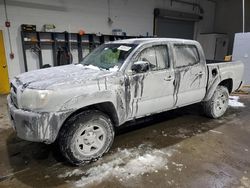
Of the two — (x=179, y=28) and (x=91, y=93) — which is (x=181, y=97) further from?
(x=179, y=28)

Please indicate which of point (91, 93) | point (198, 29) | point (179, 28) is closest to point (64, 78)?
point (91, 93)

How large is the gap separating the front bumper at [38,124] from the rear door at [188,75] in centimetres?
204

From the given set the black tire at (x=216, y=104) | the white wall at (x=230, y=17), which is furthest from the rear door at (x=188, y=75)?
the white wall at (x=230, y=17)

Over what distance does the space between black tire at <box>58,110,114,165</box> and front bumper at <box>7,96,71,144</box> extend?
0.53 ft

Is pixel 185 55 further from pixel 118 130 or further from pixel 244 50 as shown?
pixel 244 50

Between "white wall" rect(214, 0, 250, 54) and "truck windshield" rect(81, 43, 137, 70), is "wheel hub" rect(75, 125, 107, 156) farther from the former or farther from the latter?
"white wall" rect(214, 0, 250, 54)

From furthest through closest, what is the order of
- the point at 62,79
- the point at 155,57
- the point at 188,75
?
the point at 188,75 < the point at 155,57 < the point at 62,79

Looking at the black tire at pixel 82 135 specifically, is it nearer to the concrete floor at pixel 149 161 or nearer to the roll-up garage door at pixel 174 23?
the concrete floor at pixel 149 161

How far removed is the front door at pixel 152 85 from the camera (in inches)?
121

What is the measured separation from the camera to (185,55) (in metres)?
3.75

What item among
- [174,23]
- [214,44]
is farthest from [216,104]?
[214,44]

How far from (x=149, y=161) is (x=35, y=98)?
1.71 meters

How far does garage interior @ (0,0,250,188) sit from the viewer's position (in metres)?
2.56

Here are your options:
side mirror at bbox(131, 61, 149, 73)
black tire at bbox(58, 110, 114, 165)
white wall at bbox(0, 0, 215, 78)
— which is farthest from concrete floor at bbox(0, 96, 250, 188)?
white wall at bbox(0, 0, 215, 78)
